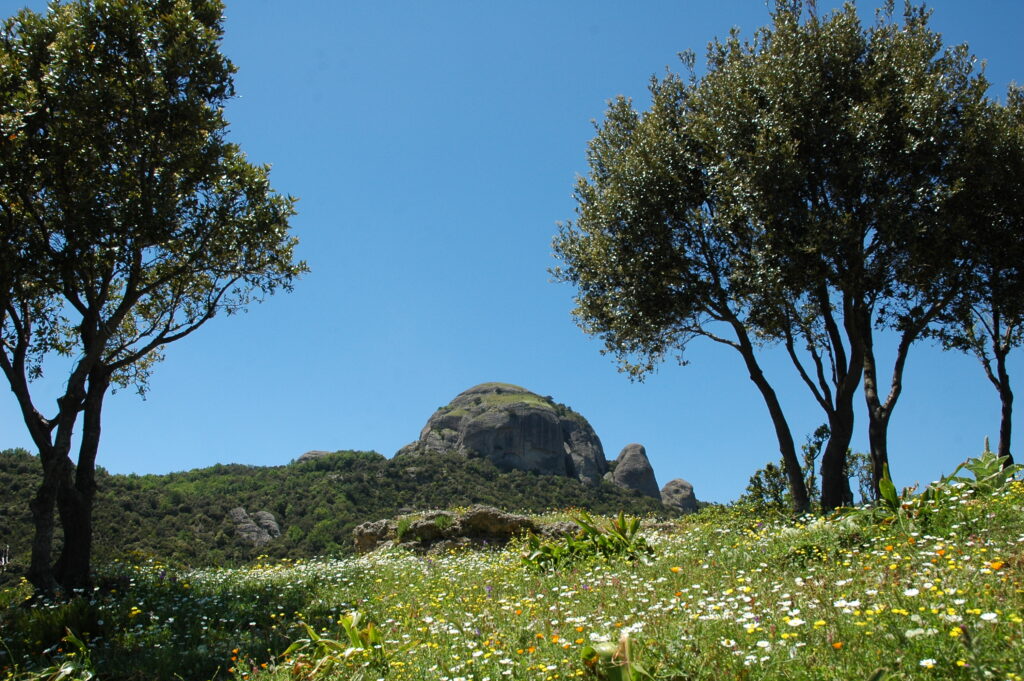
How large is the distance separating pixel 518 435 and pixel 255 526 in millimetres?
68200

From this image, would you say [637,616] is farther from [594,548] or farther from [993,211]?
[993,211]

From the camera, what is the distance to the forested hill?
95.3 feet

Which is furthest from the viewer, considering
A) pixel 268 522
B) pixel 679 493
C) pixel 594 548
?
pixel 679 493

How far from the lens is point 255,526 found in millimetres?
42094

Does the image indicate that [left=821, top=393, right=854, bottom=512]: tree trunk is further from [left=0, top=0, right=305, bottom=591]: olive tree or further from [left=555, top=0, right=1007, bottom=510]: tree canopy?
[left=0, top=0, right=305, bottom=591]: olive tree

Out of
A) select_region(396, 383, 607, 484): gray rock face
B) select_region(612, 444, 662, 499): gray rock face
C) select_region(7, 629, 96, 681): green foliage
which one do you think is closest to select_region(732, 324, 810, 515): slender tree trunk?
select_region(7, 629, 96, 681): green foliage

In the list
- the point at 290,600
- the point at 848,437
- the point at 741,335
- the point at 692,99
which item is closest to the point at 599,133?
the point at 692,99

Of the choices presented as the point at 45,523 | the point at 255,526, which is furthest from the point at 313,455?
the point at 45,523

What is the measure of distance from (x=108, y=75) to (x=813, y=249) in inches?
605

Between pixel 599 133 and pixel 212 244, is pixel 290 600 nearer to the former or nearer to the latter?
pixel 212 244

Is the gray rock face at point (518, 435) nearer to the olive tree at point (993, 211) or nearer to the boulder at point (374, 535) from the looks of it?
the boulder at point (374, 535)

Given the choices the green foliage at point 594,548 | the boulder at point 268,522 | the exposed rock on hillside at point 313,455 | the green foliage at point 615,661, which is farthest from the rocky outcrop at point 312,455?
the green foliage at point 615,661

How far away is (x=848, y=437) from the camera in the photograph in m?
16.8

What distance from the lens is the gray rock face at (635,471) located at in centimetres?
11388
